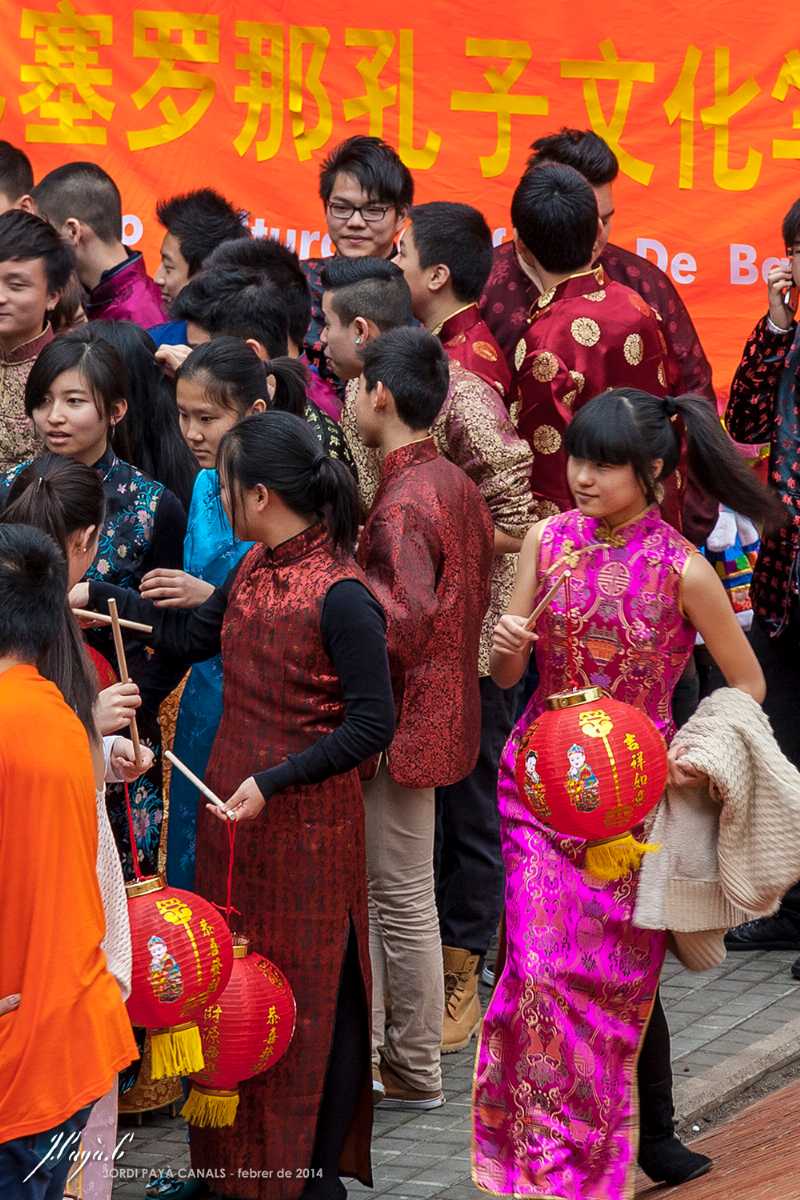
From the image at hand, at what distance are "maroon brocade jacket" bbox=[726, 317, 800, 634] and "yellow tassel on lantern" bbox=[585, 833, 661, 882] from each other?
2182mm

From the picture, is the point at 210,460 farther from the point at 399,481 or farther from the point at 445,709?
the point at 445,709

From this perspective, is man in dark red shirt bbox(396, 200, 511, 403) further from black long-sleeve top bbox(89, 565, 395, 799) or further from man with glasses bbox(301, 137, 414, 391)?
black long-sleeve top bbox(89, 565, 395, 799)

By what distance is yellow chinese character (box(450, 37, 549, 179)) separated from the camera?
23.6ft

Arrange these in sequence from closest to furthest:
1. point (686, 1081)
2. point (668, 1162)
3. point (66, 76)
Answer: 1. point (668, 1162)
2. point (686, 1081)
3. point (66, 76)

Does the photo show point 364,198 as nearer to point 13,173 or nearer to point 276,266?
point 276,266

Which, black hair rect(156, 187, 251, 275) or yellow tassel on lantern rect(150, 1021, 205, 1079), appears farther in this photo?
black hair rect(156, 187, 251, 275)

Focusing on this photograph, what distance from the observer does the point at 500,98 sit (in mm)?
7223

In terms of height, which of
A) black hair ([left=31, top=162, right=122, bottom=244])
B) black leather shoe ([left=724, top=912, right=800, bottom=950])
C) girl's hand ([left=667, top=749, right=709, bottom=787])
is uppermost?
black hair ([left=31, top=162, right=122, bottom=244])

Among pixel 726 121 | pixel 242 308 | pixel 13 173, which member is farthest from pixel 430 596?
pixel 726 121

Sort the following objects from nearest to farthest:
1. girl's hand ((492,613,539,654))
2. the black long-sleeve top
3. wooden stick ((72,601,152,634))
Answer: the black long-sleeve top < wooden stick ((72,601,152,634)) < girl's hand ((492,613,539,654))

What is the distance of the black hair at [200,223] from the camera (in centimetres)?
658

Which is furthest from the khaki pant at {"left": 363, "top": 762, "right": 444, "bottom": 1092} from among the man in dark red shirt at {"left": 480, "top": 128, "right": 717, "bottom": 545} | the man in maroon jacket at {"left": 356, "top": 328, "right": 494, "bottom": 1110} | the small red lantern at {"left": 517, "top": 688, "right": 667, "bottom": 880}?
the man in dark red shirt at {"left": 480, "top": 128, "right": 717, "bottom": 545}

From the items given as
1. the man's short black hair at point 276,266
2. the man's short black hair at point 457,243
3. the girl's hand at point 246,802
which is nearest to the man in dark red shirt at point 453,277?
the man's short black hair at point 457,243

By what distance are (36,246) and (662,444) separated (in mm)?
1995
